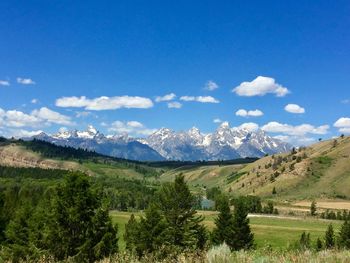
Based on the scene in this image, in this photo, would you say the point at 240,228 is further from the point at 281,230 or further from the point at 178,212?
the point at 281,230

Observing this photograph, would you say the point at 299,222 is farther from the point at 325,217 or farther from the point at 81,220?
the point at 81,220

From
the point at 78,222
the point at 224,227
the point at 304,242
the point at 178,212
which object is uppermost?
the point at 178,212

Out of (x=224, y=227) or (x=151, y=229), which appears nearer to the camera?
(x=151, y=229)

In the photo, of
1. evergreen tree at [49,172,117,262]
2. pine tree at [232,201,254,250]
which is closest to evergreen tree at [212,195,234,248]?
pine tree at [232,201,254,250]

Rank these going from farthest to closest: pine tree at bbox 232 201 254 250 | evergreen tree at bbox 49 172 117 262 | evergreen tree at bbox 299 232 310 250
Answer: pine tree at bbox 232 201 254 250 → evergreen tree at bbox 49 172 117 262 → evergreen tree at bbox 299 232 310 250

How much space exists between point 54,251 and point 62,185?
22.2 feet

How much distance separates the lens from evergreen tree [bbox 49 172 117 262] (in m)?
42.7

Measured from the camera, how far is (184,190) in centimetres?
6069

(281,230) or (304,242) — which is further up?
(304,242)

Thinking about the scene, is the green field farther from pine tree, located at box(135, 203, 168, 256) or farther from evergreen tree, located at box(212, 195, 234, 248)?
pine tree, located at box(135, 203, 168, 256)

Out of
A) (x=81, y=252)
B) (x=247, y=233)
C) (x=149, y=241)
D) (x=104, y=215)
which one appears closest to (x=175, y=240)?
(x=149, y=241)

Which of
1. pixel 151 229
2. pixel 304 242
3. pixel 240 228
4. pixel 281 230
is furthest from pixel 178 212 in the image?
pixel 281 230

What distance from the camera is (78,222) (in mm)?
44406

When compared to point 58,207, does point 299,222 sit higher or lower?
lower
